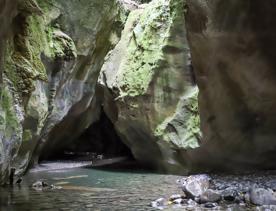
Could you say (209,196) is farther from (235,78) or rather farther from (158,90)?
(158,90)

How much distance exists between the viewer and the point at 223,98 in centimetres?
1419

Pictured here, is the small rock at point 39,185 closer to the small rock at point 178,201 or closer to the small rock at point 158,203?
the small rock at point 158,203

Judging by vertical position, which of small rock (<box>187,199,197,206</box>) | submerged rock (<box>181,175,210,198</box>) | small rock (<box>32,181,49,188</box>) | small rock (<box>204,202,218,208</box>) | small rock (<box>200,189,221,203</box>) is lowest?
small rock (<box>204,202,218,208</box>)

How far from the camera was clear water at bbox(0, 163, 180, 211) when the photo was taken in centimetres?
1091

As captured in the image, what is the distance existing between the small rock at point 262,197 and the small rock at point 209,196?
0.76 metres

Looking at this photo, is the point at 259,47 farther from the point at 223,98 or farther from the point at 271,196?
the point at 271,196

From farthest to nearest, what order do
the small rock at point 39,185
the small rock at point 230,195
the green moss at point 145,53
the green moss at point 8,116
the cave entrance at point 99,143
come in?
the cave entrance at point 99,143 < the green moss at point 145,53 < the small rock at point 39,185 < the green moss at point 8,116 < the small rock at point 230,195

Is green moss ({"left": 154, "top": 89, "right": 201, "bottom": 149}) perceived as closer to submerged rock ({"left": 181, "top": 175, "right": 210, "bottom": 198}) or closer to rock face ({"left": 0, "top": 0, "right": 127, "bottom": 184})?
rock face ({"left": 0, "top": 0, "right": 127, "bottom": 184})

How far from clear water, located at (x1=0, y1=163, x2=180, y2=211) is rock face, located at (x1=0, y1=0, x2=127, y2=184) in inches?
33.4

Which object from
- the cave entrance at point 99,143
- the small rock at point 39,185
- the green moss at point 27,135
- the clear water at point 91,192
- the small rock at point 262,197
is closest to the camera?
the small rock at point 262,197

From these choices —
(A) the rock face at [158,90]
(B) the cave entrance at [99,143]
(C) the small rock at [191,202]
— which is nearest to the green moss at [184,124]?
(A) the rock face at [158,90]

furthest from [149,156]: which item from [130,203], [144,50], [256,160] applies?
[130,203]

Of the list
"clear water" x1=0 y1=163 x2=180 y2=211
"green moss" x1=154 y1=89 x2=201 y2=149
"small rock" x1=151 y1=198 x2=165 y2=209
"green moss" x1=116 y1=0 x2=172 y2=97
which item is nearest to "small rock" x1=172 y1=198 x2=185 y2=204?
"small rock" x1=151 y1=198 x2=165 y2=209

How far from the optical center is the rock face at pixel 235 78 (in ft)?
38.1
